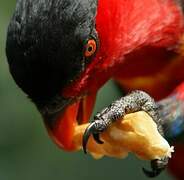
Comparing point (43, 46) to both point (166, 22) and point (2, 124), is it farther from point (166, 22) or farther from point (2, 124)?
point (2, 124)

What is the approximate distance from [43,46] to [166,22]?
0.57 m

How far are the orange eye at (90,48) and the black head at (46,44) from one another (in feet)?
0.08

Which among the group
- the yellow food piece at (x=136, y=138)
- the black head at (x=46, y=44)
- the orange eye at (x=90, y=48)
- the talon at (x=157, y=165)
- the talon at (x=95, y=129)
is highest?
the black head at (x=46, y=44)

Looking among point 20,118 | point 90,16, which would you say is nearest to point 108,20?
point 90,16

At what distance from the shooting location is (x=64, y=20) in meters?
2.10

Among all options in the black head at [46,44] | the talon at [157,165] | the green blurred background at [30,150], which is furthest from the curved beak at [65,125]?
the green blurred background at [30,150]

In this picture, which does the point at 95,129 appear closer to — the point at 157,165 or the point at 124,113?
the point at 124,113

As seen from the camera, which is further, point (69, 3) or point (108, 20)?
point (108, 20)

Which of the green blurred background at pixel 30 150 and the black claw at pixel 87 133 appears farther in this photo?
the green blurred background at pixel 30 150

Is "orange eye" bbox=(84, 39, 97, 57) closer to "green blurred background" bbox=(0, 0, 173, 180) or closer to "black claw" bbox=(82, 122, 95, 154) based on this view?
"black claw" bbox=(82, 122, 95, 154)

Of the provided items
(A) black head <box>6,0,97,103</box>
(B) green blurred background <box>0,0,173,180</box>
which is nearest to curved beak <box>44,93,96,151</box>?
(A) black head <box>6,0,97,103</box>

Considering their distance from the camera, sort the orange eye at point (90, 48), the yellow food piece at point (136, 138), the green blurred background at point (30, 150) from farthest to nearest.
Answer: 1. the green blurred background at point (30, 150)
2. the orange eye at point (90, 48)
3. the yellow food piece at point (136, 138)

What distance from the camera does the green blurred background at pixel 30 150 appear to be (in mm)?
2959

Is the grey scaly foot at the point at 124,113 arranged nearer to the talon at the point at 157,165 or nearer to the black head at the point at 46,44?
the talon at the point at 157,165
